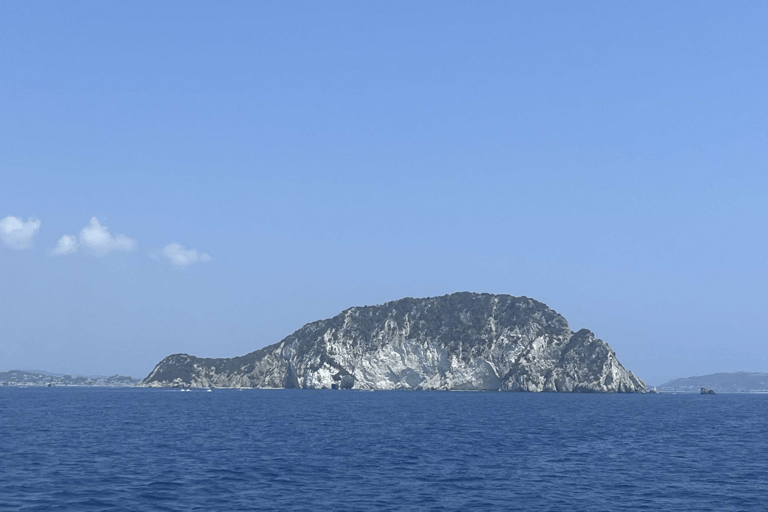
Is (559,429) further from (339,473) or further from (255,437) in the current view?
(339,473)

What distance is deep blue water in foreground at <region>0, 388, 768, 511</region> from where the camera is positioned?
3716 cm

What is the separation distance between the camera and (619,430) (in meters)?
82.0

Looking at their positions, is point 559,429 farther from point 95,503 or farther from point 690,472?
point 95,503

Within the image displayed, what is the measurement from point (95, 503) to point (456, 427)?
53.8m

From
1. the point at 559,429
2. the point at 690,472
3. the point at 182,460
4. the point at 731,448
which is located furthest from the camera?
the point at 559,429

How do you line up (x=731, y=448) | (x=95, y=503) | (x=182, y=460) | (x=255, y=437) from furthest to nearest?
(x=255, y=437), (x=731, y=448), (x=182, y=460), (x=95, y=503)

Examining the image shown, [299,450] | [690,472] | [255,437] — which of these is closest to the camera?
[690,472]

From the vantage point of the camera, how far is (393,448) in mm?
60781

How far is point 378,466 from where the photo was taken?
163ft

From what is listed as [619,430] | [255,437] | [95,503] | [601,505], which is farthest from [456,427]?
[95,503]

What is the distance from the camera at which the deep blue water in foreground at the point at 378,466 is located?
37.2 m

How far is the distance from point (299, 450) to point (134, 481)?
60.8ft

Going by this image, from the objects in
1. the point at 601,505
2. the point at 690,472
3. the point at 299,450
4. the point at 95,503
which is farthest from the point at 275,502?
the point at 690,472

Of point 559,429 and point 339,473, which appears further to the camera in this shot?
point 559,429
